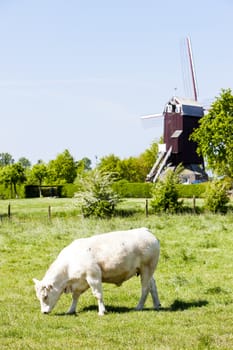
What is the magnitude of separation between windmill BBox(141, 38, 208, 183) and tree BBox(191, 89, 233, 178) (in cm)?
2231

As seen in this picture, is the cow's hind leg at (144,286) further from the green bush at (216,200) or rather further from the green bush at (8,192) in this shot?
the green bush at (8,192)

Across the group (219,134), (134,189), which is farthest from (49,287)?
(134,189)

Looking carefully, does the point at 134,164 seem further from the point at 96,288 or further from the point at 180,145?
the point at 96,288

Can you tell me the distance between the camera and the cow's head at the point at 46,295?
10.4m

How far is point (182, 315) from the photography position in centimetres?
987

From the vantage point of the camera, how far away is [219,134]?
52219 millimetres

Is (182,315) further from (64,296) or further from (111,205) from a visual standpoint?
(111,205)

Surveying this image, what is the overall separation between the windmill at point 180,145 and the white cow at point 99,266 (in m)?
64.9

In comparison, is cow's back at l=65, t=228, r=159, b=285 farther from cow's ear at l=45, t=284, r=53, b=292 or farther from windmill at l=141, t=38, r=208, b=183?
windmill at l=141, t=38, r=208, b=183

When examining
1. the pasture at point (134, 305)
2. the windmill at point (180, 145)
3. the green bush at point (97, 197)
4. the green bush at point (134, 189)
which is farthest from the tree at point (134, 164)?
the pasture at point (134, 305)

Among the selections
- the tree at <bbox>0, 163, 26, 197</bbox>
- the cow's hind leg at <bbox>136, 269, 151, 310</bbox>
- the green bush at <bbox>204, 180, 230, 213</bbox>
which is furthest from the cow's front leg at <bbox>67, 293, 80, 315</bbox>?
the tree at <bbox>0, 163, 26, 197</bbox>

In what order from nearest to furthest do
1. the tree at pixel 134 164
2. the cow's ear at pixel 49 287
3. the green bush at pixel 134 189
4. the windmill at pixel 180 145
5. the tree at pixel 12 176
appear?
the cow's ear at pixel 49 287 → the green bush at pixel 134 189 → the tree at pixel 12 176 → the windmill at pixel 180 145 → the tree at pixel 134 164

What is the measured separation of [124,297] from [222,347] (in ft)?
15.5

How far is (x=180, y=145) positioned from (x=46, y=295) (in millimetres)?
67536
